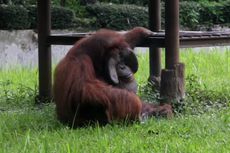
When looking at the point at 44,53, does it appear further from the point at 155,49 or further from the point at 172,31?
the point at 172,31

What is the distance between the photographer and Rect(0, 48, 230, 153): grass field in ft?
10.1

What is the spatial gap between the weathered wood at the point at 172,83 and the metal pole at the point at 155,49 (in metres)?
1.28

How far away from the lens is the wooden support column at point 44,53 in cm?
513

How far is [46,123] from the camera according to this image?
12.9 feet

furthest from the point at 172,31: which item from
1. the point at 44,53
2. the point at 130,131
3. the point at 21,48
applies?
the point at 21,48

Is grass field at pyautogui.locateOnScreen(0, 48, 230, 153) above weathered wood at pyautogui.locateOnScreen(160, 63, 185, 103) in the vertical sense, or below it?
below

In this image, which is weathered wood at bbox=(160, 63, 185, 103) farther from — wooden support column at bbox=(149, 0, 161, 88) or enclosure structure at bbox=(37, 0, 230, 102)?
wooden support column at bbox=(149, 0, 161, 88)

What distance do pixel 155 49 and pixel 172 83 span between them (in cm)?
132

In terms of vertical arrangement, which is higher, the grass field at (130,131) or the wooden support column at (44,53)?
the wooden support column at (44,53)

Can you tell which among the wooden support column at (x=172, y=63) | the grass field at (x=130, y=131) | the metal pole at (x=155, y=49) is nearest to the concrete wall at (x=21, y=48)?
the metal pole at (x=155, y=49)

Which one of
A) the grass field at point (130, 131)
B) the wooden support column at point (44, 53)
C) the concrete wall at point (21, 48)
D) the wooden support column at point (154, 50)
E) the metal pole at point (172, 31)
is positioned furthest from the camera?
the concrete wall at point (21, 48)

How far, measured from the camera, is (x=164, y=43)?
4211 mm

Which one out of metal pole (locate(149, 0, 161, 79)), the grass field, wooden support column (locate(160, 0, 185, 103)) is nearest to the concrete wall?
metal pole (locate(149, 0, 161, 79))

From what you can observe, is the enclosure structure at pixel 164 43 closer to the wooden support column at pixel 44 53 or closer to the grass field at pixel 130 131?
the wooden support column at pixel 44 53
